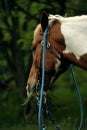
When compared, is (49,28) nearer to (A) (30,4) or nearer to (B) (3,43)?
(A) (30,4)

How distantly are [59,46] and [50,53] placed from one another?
0.14 meters

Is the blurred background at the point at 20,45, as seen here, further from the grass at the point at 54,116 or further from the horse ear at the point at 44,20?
the horse ear at the point at 44,20

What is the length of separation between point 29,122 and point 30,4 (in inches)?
278

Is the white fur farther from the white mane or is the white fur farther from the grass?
the grass

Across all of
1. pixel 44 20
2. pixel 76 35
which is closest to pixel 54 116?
pixel 44 20

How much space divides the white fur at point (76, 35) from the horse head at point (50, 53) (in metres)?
0.06

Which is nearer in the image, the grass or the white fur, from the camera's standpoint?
the white fur

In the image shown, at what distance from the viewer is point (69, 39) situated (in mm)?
5445

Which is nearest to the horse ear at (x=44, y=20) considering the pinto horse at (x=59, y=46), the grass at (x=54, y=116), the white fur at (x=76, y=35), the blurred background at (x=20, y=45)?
the pinto horse at (x=59, y=46)

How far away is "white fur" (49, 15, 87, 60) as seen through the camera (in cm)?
538

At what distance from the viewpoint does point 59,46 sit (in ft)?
18.3

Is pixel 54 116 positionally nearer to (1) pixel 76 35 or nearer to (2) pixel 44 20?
(2) pixel 44 20

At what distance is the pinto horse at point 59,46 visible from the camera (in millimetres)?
5402

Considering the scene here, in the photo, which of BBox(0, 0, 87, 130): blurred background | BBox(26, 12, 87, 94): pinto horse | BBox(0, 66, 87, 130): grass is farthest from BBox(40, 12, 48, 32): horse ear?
BBox(0, 0, 87, 130): blurred background
